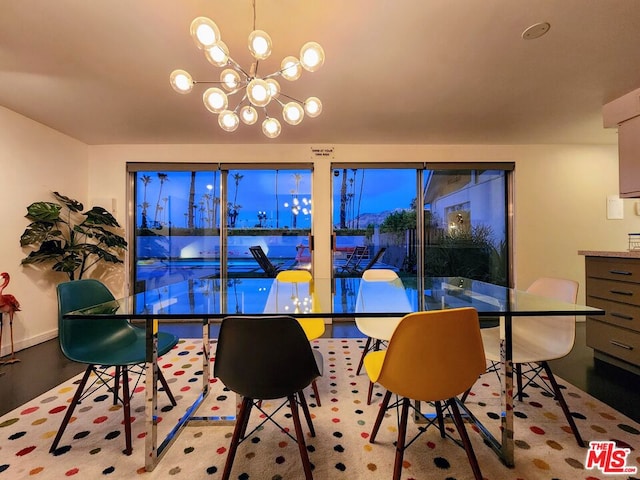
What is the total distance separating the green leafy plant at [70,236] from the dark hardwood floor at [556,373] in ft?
3.06

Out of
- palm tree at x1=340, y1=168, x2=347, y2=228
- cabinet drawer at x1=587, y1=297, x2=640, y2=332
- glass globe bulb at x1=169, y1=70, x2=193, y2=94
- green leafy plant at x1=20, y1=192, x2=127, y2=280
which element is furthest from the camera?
palm tree at x1=340, y1=168, x2=347, y2=228

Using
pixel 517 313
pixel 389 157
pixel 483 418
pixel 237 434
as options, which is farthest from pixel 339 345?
pixel 389 157

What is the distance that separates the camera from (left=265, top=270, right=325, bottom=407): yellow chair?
138 centimetres

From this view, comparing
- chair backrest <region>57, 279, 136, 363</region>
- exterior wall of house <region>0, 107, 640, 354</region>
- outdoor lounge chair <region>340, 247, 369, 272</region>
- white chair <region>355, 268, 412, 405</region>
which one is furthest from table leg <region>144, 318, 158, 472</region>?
outdoor lounge chair <region>340, 247, 369, 272</region>

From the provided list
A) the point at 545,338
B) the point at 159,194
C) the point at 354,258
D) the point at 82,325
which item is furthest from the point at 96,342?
the point at 354,258

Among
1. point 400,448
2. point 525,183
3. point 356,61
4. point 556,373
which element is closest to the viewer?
point 400,448

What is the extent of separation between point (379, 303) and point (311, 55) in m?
1.32

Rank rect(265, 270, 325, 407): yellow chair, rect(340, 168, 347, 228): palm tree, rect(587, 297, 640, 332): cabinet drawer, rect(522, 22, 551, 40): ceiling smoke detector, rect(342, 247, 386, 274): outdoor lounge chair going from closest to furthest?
1. rect(265, 270, 325, 407): yellow chair
2. rect(522, 22, 551, 40): ceiling smoke detector
3. rect(587, 297, 640, 332): cabinet drawer
4. rect(340, 168, 347, 228): palm tree
5. rect(342, 247, 386, 274): outdoor lounge chair

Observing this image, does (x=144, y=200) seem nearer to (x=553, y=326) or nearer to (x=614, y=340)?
(x=553, y=326)

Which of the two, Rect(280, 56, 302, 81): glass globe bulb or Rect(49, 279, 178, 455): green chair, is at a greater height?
Rect(280, 56, 302, 81): glass globe bulb

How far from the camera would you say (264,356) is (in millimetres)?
1065

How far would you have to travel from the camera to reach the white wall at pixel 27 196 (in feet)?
8.83

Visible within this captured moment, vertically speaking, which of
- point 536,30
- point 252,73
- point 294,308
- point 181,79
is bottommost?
point 294,308

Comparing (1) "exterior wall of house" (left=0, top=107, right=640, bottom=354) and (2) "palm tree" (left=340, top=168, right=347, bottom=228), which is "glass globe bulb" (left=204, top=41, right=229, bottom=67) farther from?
(2) "palm tree" (left=340, top=168, right=347, bottom=228)
